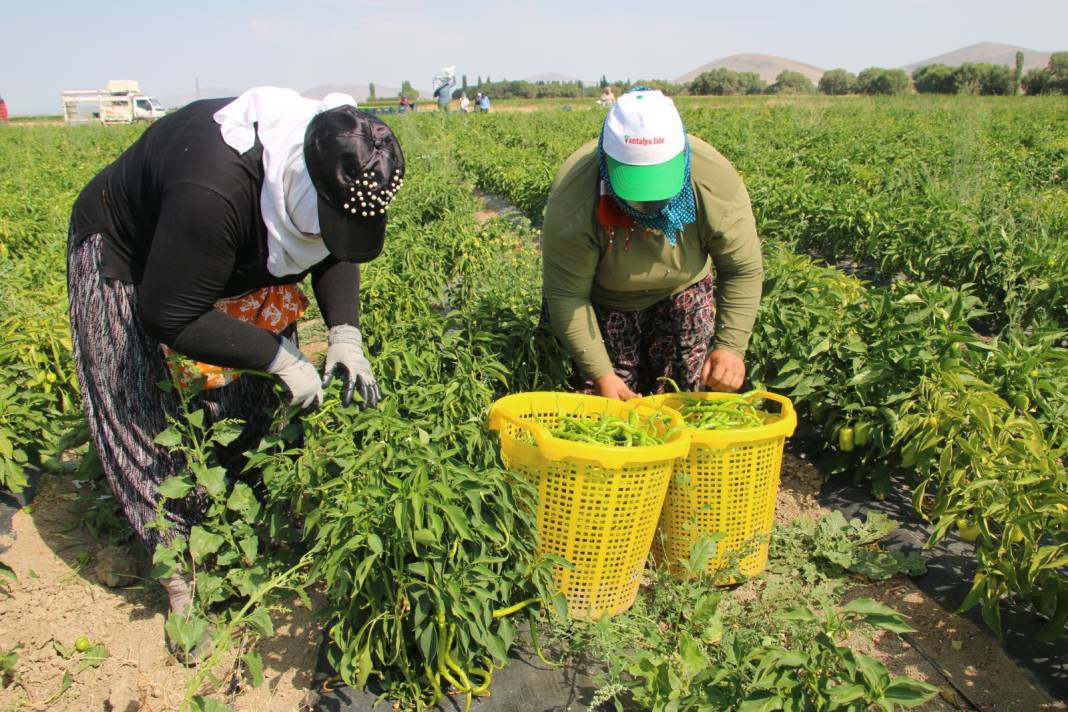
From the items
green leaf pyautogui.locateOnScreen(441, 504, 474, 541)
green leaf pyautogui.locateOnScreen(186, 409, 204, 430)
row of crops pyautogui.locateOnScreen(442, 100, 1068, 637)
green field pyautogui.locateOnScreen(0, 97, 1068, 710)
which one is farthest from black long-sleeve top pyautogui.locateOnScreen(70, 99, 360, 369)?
row of crops pyautogui.locateOnScreen(442, 100, 1068, 637)

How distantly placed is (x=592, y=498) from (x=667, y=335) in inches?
38.6

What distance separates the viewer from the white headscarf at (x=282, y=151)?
1719 millimetres

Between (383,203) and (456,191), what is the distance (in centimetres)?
587

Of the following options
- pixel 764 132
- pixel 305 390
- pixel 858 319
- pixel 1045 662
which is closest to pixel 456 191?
pixel 858 319

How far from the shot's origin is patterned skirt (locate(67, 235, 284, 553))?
79.6 inches

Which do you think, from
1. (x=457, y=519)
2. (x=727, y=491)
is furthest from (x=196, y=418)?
(x=727, y=491)

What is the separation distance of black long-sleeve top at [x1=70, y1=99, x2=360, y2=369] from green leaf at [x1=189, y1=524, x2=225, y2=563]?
0.52m

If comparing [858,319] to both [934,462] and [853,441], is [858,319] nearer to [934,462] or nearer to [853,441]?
[853,441]

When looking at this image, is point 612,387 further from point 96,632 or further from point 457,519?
point 96,632

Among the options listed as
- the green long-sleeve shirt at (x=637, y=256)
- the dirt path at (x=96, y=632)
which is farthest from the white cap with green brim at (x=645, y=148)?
the dirt path at (x=96, y=632)

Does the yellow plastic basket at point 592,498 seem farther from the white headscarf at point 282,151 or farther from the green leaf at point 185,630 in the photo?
the green leaf at point 185,630

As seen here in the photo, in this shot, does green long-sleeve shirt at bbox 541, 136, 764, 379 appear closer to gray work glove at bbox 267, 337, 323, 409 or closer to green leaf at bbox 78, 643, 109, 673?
gray work glove at bbox 267, 337, 323, 409

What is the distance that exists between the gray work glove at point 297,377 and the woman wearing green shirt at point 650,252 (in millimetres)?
801

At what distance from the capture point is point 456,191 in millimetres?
7406
